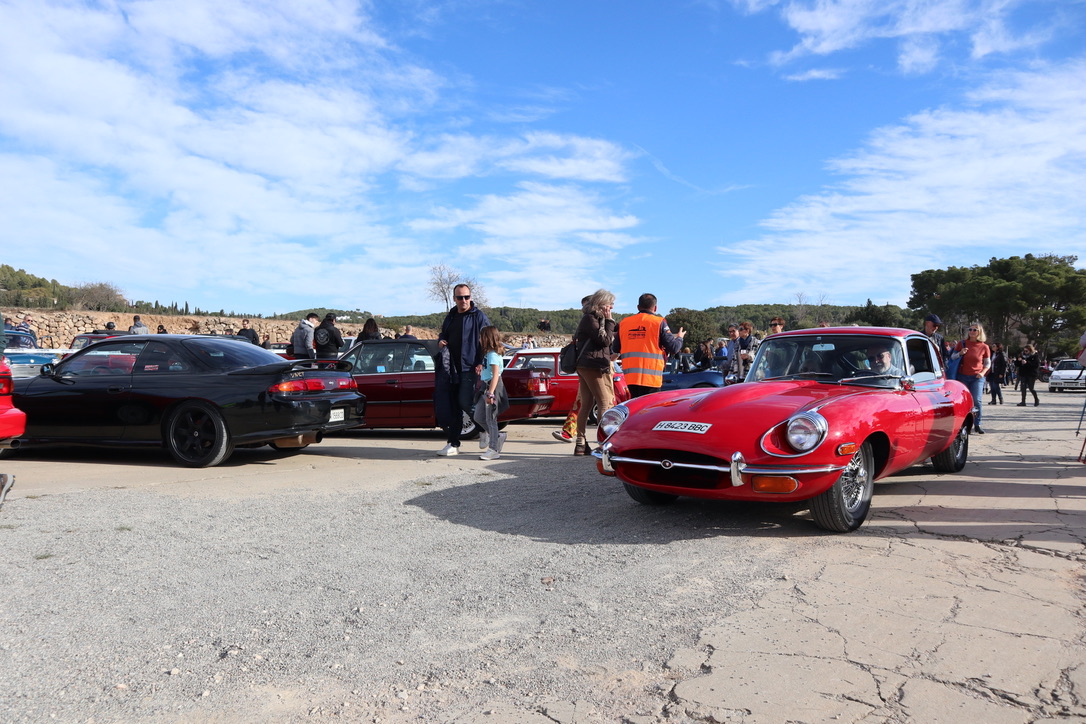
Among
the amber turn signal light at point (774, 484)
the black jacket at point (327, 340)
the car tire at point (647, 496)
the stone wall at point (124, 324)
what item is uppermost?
the stone wall at point (124, 324)

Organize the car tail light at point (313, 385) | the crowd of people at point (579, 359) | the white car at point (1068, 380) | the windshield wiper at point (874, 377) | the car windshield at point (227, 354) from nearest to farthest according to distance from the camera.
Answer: the windshield wiper at point (874, 377), the car tail light at point (313, 385), the car windshield at point (227, 354), the crowd of people at point (579, 359), the white car at point (1068, 380)

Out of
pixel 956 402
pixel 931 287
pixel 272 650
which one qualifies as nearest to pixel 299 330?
pixel 956 402

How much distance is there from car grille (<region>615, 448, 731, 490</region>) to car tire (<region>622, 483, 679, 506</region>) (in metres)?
0.42

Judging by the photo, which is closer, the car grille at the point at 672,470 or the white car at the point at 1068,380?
the car grille at the point at 672,470

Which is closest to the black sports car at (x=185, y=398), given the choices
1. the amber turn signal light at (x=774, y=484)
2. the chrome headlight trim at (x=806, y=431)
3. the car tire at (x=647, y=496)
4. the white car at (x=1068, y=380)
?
the car tire at (x=647, y=496)

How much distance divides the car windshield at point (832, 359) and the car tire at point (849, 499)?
3.25 ft

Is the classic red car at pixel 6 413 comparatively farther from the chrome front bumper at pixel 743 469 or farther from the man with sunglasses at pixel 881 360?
the man with sunglasses at pixel 881 360

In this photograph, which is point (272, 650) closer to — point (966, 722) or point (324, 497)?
point (966, 722)

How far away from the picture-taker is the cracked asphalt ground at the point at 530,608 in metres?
2.73

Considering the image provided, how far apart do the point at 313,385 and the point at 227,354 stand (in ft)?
3.12

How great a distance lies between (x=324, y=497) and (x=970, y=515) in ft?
15.8

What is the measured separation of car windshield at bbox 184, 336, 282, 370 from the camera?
824 cm

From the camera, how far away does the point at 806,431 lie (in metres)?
4.88

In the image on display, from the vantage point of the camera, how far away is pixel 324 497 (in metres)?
6.38
